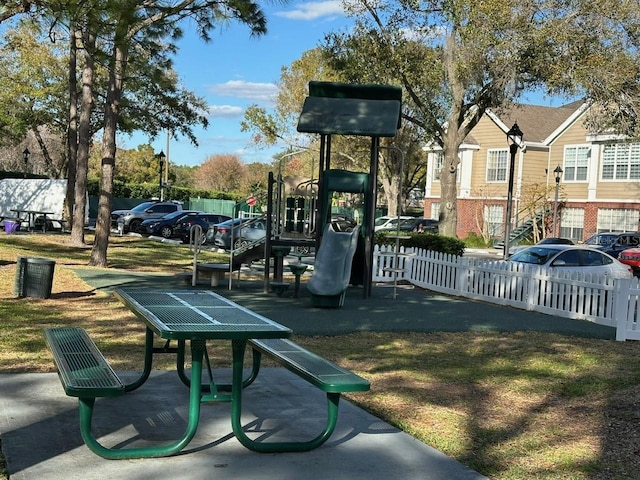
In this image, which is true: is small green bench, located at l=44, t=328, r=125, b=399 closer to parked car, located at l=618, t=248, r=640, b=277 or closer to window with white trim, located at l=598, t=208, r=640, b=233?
parked car, located at l=618, t=248, r=640, b=277

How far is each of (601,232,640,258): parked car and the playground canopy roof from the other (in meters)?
14.3

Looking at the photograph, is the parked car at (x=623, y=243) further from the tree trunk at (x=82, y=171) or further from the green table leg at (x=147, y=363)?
the green table leg at (x=147, y=363)

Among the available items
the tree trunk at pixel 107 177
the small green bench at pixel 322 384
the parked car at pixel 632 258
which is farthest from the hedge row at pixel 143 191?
the small green bench at pixel 322 384

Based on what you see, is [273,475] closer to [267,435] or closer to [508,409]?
[267,435]

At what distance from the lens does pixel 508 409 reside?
23.6 ft

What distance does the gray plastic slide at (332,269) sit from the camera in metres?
14.1

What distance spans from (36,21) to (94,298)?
467 centimetres

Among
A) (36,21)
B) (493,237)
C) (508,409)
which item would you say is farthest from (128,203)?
(508,409)

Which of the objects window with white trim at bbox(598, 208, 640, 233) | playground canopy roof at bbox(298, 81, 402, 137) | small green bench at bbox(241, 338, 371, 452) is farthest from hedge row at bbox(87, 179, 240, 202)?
small green bench at bbox(241, 338, 371, 452)

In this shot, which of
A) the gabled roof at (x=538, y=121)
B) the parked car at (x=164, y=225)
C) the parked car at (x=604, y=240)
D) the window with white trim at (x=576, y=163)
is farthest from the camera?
the gabled roof at (x=538, y=121)

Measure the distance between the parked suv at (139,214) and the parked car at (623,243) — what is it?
69.3ft

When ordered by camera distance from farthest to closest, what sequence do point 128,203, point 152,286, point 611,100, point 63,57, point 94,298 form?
point 128,203 < point 63,57 < point 611,100 < point 152,286 < point 94,298

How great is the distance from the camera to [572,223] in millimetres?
41562

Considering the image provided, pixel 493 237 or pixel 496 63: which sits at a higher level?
pixel 496 63
